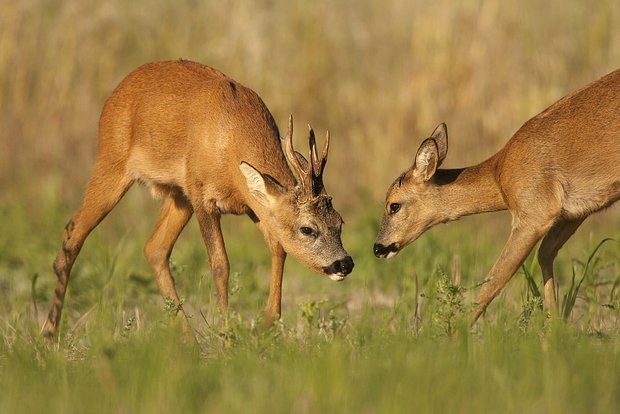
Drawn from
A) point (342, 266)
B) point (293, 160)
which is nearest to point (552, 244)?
point (342, 266)

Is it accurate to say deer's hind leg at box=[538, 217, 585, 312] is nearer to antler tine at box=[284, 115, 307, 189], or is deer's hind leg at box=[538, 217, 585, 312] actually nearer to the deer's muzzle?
the deer's muzzle

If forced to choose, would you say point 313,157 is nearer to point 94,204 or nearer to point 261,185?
point 261,185

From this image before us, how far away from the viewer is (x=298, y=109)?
14164 mm

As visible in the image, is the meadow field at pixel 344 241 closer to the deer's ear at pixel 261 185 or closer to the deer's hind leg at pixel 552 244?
the deer's hind leg at pixel 552 244

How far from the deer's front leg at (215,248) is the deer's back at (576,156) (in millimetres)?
2243

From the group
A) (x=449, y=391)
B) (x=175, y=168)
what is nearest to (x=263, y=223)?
(x=175, y=168)

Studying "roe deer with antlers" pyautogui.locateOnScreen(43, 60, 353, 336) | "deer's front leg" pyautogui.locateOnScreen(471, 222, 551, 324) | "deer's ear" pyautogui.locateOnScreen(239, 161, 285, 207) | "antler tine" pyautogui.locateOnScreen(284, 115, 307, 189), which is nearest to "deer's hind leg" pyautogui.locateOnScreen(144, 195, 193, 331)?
"roe deer with antlers" pyautogui.locateOnScreen(43, 60, 353, 336)

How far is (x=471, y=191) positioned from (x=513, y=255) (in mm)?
865

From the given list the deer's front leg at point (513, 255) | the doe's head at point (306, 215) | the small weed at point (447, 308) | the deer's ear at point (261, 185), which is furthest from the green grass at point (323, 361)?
the deer's ear at point (261, 185)

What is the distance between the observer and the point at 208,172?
8828mm

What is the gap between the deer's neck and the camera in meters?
8.95

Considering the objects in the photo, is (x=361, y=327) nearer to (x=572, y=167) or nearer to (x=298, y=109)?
(x=572, y=167)

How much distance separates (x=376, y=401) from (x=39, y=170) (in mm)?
9073

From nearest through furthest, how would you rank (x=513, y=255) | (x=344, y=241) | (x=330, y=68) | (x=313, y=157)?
(x=313, y=157) → (x=513, y=255) → (x=344, y=241) → (x=330, y=68)
